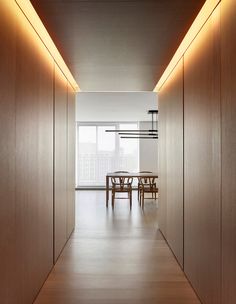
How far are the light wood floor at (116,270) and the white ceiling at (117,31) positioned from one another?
2328mm

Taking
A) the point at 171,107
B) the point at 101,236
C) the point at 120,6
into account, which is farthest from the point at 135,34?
the point at 101,236

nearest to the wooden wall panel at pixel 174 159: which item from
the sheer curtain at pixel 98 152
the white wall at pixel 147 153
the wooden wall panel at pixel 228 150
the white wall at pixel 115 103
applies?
the wooden wall panel at pixel 228 150

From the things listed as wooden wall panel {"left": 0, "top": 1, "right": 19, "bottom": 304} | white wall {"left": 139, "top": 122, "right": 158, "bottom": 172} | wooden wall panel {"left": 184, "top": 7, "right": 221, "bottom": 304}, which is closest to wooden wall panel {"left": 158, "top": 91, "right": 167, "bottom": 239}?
wooden wall panel {"left": 184, "top": 7, "right": 221, "bottom": 304}

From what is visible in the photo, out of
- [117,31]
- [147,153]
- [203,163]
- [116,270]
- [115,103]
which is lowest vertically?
[116,270]

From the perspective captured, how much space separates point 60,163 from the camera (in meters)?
3.66

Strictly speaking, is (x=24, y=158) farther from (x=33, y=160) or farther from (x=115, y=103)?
(x=115, y=103)

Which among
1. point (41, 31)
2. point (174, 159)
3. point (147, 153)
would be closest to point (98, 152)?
point (147, 153)

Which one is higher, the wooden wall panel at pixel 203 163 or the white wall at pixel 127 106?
the white wall at pixel 127 106

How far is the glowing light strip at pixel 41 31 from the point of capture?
83.5 inches

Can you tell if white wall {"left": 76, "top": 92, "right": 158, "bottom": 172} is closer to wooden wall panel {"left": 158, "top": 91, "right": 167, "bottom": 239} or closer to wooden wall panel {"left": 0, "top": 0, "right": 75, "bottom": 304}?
wooden wall panel {"left": 158, "top": 91, "right": 167, "bottom": 239}

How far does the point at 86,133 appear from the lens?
35.7 feet

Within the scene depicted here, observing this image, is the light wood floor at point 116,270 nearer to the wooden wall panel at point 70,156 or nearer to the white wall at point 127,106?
the wooden wall panel at point 70,156

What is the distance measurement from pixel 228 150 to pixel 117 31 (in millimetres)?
1422

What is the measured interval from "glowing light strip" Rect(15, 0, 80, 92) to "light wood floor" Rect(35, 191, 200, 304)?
234 centimetres
